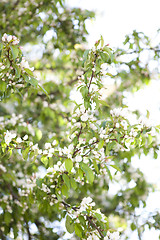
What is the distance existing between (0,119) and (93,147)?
1125mm

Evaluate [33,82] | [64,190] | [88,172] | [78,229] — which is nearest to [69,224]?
[78,229]

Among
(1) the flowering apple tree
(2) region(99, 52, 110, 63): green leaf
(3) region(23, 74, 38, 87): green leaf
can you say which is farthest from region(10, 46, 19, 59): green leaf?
(2) region(99, 52, 110, 63): green leaf

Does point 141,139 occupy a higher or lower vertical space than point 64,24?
lower

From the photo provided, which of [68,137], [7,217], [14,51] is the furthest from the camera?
[7,217]

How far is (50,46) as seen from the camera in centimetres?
348

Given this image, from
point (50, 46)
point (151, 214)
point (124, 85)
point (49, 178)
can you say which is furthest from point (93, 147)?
point (50, 46)

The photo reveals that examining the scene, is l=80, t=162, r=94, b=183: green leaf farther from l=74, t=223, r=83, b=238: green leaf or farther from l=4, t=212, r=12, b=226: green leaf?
l=4, t=212, r=12, b=226: green leaf

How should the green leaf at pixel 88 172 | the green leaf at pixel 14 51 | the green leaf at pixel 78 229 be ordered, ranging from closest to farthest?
the green leaf at pixel 14 51, the green leaf at pixel 88 172, the green leaf at pixel 78 229

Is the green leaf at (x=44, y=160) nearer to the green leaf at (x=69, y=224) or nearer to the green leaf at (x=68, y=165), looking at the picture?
the green leaf at (x=68, y=165)

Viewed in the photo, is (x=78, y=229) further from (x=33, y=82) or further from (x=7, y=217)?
(x=7, y=217)

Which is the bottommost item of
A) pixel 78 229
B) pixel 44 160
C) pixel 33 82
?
pixel 78 229

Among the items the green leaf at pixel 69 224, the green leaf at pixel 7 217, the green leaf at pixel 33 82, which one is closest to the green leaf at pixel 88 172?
the green leaf at pixel 69 224

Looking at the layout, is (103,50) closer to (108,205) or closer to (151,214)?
(151,214)

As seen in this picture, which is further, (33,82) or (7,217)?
(7,217)
